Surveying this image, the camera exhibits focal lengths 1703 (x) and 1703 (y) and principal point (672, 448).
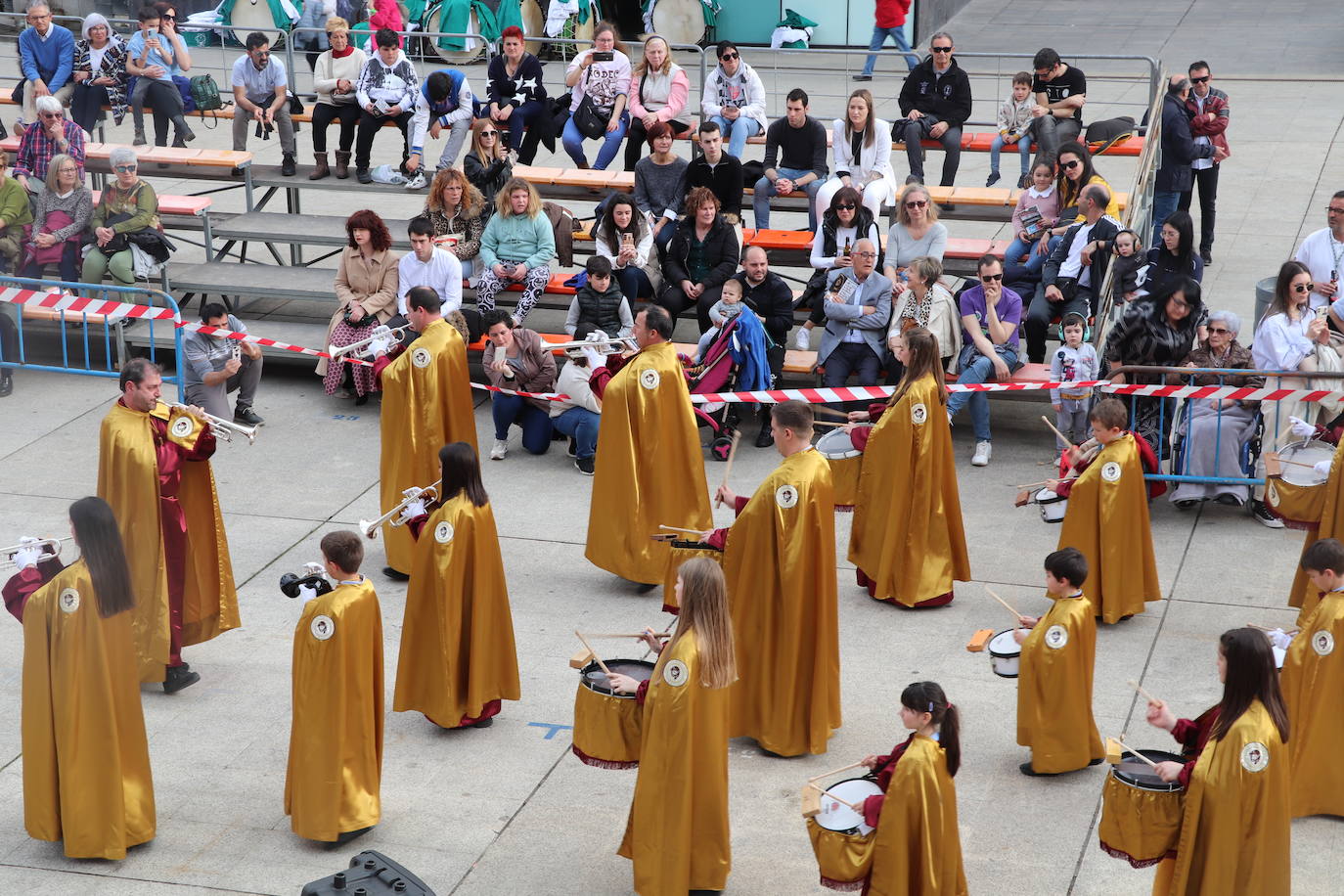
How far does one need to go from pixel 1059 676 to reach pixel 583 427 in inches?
193

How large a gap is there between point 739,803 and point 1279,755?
2.55 m

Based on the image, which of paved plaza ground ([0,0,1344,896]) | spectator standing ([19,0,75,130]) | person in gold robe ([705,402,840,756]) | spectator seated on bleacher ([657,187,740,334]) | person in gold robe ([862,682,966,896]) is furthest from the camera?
spectator standing ([19,0,75,130])

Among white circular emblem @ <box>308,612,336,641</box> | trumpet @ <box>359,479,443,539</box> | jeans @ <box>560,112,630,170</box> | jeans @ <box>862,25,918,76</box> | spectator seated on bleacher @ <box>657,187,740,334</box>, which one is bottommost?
white circular emblem @ <box>308,612,336,641</box>

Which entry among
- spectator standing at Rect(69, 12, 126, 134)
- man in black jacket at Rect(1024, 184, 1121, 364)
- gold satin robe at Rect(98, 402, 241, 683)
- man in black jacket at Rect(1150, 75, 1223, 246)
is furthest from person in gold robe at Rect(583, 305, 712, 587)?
spectator standing at Rect(69, 12, 126, 134)

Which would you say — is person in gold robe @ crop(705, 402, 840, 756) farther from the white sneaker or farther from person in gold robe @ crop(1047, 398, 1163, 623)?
the white sneaker

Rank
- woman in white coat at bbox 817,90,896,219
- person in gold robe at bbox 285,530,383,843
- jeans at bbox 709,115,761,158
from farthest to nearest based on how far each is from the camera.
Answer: jeans at bbox 709,115,761,158 < woman in white coat at bbox 817,90,896,219 < person in gold robe at bbox 285,530,383,843

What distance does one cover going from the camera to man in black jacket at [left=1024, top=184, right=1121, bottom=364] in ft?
39.3

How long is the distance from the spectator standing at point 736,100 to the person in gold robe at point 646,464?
588 centimetres

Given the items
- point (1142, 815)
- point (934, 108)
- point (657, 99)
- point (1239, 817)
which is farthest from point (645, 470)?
point (934, 108)

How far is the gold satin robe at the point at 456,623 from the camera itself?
25.9ft

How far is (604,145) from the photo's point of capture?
15.3m

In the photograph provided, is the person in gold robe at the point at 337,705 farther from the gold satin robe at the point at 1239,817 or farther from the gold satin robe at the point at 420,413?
the gold satin robe at the point at 1239,817

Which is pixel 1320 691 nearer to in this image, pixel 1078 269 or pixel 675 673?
pixel 675 673

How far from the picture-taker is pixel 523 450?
12.2 metres
